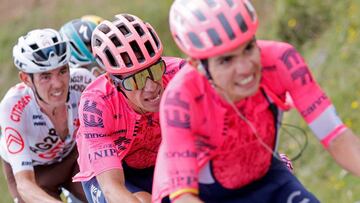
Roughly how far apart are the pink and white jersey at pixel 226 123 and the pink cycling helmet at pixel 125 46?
140 centimetres

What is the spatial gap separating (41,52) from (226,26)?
3.52 meters

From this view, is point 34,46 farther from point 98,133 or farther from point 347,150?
point 347,150

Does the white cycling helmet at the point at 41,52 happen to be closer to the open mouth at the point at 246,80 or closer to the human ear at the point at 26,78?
the human ear at the point at 26,78

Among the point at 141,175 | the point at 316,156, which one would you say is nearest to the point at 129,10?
the point at 316,156

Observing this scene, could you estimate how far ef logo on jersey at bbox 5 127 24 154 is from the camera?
7906 millimetres

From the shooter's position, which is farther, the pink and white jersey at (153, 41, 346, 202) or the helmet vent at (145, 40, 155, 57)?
the helmet vent at (145, 40, 155, 57)

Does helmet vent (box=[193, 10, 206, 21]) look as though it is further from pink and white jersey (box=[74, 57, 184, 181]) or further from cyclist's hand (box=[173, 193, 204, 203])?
pink and white jersey (box=[74, 57, 184, 181])

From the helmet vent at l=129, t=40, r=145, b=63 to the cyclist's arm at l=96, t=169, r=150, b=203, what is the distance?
0.77 metres

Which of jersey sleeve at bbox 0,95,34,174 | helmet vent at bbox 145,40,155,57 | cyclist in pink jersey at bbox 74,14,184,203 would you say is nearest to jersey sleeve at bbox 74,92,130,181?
cyclist in pink jersey at bbox 74,14,184,203

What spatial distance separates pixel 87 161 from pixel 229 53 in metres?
2.22

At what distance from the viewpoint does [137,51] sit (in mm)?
6652

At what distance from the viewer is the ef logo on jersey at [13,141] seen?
25.9 ft

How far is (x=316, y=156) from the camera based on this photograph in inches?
459

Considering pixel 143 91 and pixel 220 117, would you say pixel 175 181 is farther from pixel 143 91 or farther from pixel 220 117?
pixel 143 91
